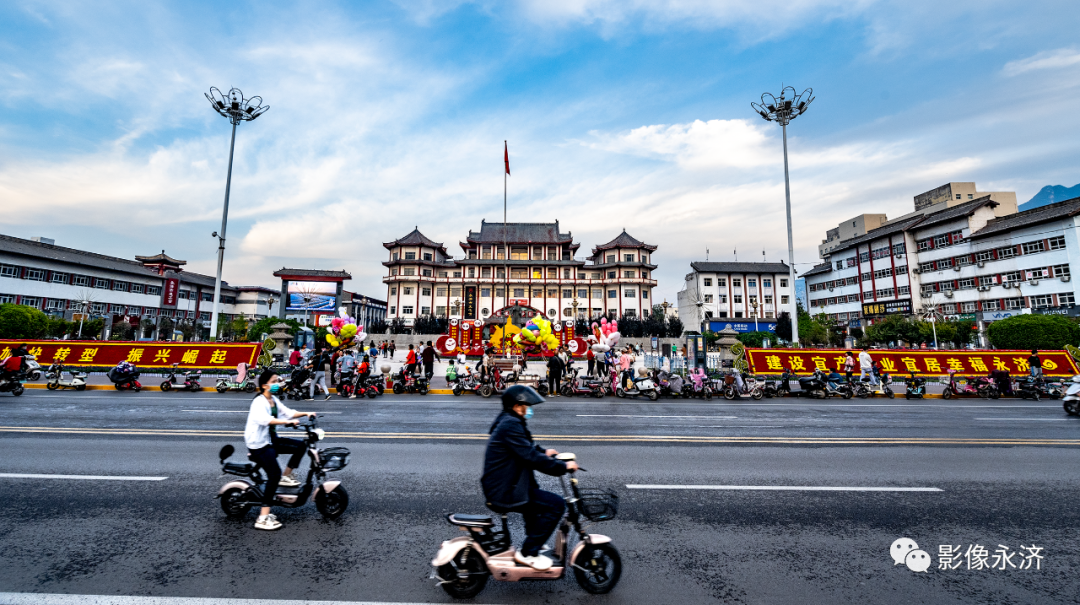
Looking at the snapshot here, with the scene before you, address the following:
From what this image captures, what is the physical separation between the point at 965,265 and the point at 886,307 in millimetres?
7751

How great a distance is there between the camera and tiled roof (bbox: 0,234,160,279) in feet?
139

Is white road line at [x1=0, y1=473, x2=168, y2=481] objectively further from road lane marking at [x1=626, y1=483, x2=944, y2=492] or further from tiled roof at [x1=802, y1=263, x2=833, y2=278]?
tiled roof at [x1=802, y1=263, x2=833, y2=278]

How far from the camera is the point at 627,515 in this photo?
15.0ft

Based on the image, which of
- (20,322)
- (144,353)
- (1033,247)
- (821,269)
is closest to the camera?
(144,353)

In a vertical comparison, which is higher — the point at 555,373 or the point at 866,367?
the point at 866,367

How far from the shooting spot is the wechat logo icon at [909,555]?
357 centimetres

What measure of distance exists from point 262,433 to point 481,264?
182 feet

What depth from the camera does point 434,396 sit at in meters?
15.4

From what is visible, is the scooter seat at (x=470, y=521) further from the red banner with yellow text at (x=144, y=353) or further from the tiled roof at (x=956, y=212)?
the tiled roof at (x=956, y=212)

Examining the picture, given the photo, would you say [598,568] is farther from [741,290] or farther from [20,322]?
[741,290]

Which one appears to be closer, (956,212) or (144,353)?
(144,353)

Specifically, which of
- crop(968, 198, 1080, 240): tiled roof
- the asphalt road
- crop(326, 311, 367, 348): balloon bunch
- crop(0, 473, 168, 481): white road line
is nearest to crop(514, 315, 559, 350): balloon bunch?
crop(326, 311, 367, 348): balloon bunch

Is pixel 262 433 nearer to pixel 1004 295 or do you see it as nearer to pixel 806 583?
pixel 806 583

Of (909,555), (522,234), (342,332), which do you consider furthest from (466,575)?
(522,234)
